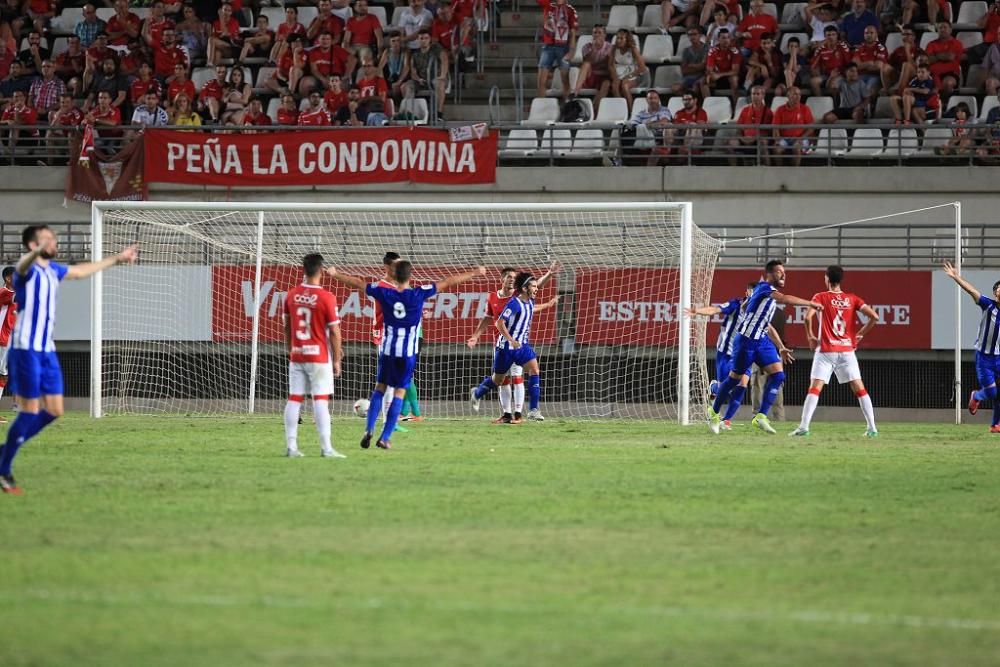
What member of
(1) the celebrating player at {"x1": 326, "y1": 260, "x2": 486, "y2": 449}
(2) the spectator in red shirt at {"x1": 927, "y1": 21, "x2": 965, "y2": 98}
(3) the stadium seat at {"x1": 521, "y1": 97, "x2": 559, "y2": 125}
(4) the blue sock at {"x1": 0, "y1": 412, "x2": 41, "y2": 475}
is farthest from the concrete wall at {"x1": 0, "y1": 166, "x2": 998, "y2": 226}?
(4) the blue sock at {"x1": 0, "y1": 412, "x2": 41, "y2": 475}

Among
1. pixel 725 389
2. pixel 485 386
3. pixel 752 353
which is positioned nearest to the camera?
pixel 752 353

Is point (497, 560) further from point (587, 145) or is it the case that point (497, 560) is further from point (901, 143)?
point (901, 143)

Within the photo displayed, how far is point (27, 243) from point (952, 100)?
20424 mm

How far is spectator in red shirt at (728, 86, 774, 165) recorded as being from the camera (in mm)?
25922

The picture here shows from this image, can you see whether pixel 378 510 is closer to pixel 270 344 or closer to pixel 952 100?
pixel 270 344

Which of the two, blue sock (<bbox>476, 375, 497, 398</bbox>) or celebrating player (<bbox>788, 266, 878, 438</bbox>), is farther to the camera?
blue sock (<bbox>476, 375, 497, 398</bbox>)

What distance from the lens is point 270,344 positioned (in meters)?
24.0

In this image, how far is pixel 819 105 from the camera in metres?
27.0

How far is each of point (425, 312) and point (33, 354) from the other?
13.3 meters

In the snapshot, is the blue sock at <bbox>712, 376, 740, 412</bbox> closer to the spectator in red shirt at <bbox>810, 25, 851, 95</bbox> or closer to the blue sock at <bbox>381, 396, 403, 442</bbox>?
the blue sock at <bbox>381, 396, 403, 442</bbox>

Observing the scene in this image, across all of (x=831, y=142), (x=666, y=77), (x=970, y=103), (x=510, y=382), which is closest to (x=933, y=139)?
(x=970, y=103)

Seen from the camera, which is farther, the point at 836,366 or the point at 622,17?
the point at 622,17

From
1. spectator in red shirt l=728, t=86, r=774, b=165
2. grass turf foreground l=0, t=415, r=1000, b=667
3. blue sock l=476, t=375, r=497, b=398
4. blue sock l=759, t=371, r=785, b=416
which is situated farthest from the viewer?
spectator in red shirt l=728, t=86, r=774, b=165

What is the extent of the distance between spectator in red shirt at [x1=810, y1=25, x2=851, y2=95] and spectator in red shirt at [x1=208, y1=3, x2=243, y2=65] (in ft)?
39.7
